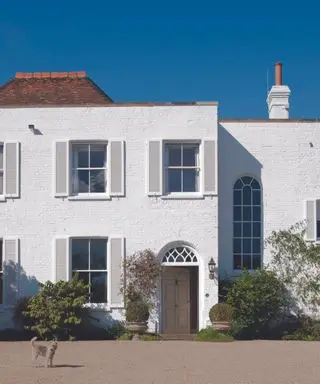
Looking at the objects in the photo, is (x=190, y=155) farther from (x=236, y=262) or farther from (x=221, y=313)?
(x=221, y=313)

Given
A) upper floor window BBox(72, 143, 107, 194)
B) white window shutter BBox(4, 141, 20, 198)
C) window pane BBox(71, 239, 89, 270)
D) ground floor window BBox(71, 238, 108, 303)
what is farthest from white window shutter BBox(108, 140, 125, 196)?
white window shutter BBox(4, 141, 20, 198)

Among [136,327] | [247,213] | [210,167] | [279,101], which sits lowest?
[136,327]

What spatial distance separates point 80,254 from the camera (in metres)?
24.6

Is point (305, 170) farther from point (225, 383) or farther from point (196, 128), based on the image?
point (225, 383)

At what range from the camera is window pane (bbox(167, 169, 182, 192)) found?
81.4 ft

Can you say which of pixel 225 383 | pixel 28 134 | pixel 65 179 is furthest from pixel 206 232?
pixel 225 383

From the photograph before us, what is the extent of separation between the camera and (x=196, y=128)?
80.7 ft

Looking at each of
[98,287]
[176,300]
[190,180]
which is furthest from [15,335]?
[190,180]

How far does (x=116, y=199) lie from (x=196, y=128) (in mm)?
3046

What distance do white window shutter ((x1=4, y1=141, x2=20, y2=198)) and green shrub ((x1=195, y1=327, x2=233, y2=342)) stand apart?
21.5 feet

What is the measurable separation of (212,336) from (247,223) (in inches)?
167

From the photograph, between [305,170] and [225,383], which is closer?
[225,383]

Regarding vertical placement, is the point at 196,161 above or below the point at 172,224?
above

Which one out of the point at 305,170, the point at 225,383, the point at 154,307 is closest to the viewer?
the point at 225,383
